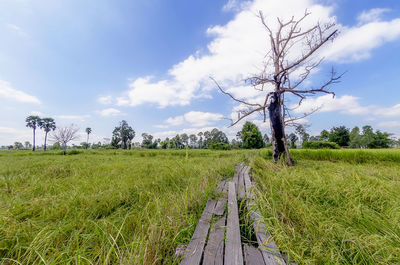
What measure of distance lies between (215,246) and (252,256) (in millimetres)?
303

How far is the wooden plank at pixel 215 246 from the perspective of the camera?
3.22 feet

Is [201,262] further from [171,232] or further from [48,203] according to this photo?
[48,203]

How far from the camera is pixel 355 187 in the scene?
2910 millimetres

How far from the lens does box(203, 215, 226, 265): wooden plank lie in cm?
98

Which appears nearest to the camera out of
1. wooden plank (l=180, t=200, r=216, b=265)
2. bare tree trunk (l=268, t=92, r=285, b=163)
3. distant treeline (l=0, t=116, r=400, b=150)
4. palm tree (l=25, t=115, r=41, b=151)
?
wooden plank (l=180, t=200, r=216, b=265)

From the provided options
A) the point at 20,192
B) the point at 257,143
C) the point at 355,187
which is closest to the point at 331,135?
the point at 257,143

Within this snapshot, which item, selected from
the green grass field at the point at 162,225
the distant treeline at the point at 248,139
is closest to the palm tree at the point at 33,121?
the distant treeline at the point at 248,139

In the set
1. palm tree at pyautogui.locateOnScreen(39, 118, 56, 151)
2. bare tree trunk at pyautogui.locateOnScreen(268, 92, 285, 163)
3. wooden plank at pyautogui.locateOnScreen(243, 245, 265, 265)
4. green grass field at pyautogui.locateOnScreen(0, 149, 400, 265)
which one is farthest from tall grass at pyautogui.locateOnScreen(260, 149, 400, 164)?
palm tree at pyautogui.locateOnScreen(39, 118, 56, 151)

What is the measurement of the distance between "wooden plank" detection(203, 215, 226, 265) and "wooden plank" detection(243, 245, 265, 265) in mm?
202

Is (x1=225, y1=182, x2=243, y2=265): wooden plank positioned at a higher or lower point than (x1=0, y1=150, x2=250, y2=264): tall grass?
higher

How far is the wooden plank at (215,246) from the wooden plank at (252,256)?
0.66ft

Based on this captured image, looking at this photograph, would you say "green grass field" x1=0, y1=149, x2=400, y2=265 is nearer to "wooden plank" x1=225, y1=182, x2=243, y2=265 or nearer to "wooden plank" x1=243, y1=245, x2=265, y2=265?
"wooden plank" x1=243, y1=245, x2=265, y2=265

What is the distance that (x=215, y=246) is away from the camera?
1119 mm

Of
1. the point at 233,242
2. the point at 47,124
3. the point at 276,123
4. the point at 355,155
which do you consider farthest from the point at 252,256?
the point at 47,124
